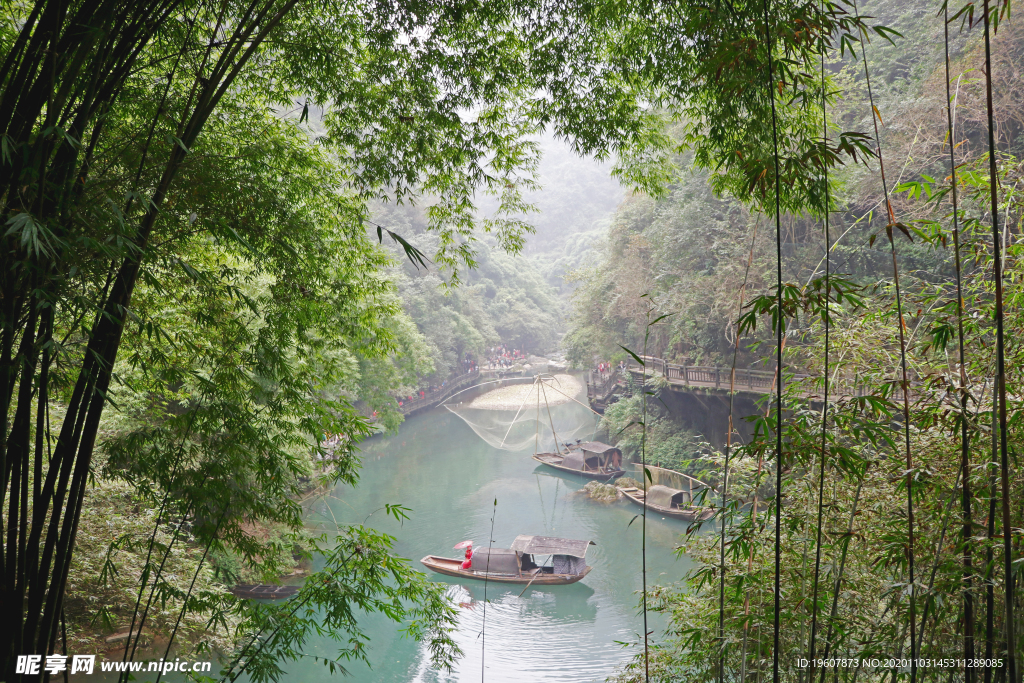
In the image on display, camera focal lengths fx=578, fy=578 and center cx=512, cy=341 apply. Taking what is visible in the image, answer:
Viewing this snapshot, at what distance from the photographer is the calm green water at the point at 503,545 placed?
17.1 feet

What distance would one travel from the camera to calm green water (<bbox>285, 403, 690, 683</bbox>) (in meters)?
5.20

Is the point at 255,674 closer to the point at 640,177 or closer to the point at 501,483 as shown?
the point at 640,177

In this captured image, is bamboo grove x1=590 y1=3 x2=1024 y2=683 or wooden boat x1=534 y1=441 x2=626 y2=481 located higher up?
bamboo grove x1=590 y1=3 x2=1024 y2=683

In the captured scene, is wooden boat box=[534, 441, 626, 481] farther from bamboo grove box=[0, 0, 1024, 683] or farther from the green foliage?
bamboo grove box=[0, 0, 1024, 683]

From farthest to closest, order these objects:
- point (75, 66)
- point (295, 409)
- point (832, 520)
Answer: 1. point (295, 409)
2. point (832, 520)
3. point (75, 66)

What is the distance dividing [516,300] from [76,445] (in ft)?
57.0

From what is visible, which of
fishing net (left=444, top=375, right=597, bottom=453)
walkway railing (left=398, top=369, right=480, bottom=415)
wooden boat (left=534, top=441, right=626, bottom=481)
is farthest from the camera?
walkway railing (left=398, top=369, right=480, bottom=415)

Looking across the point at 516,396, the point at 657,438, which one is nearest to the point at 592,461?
the point at 657,438

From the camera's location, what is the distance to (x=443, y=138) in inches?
98.3

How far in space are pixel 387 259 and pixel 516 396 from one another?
12.2 meters

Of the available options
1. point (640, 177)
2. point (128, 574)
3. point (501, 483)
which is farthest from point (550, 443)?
point (640, 177)

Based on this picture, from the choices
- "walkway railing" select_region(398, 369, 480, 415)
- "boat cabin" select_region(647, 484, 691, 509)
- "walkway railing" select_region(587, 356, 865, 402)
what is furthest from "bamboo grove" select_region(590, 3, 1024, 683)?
"walkway railing" select_region(398, 369, 480, 415)

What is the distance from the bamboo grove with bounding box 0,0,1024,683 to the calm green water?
0.82 meters

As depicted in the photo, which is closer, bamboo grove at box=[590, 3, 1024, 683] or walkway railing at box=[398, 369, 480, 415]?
bamboo grove at box=[590, 3, 1024, 683]
